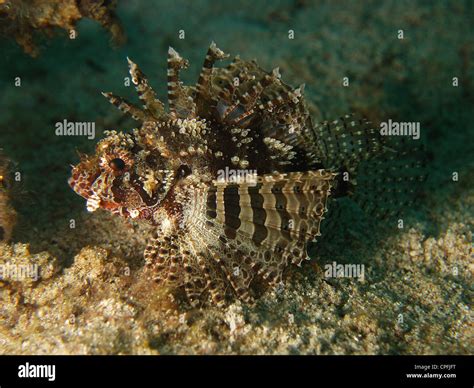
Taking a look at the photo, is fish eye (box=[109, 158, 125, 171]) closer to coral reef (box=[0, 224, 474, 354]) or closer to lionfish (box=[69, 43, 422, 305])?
lionfish (box=[69, 43, 422, 305])

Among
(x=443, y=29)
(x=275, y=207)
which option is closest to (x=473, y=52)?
(x=443, y=29)

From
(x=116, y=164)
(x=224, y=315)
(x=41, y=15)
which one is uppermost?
(x=41, y=15)

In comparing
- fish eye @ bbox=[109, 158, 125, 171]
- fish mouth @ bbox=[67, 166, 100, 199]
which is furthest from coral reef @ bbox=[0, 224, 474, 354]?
fish eye @ bbox=[109, 158, 125, 171]

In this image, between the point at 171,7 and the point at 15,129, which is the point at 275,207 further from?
the point at 171,7

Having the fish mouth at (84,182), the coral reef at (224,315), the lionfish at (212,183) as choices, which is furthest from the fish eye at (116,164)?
the coral reef at (224,315)

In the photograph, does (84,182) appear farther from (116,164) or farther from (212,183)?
(212,183)

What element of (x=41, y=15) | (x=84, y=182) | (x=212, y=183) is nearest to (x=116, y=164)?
(x=84, y=182)

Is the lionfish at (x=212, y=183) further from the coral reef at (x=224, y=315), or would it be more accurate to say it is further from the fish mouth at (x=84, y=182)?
the coral reef at (x=224, y=315)
